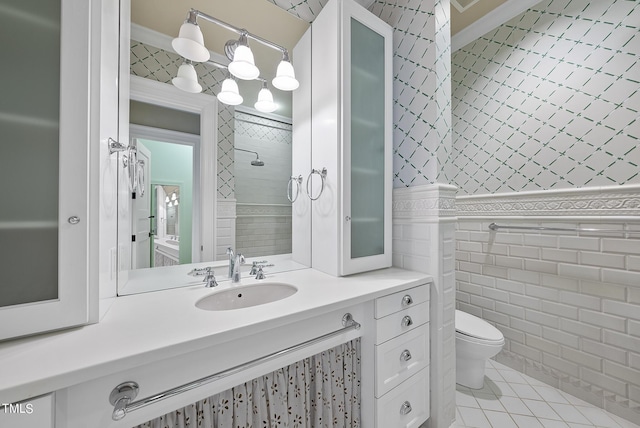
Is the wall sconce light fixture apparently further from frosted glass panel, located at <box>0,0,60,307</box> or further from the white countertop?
the white countertop

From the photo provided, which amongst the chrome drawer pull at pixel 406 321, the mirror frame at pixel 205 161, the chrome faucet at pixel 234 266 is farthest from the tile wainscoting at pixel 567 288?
the mirror frame at pixel 205 161

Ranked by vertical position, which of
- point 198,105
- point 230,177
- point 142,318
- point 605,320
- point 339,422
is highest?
point 198,105

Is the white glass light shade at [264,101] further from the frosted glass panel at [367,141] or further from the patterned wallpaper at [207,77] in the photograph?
the frosted glass panel at [367,141]

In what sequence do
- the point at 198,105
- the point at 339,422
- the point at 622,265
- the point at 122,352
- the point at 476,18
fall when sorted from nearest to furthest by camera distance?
the point at 122,352 → the point at 339,422 → the point at 198,105 → the point at 622,265 → the point at 476,18

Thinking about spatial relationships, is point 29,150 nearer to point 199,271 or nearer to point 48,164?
point 48,164

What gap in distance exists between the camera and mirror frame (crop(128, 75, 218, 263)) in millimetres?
1172

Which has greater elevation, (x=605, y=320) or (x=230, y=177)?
(x=230, y=177)

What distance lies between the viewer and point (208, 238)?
1.24m

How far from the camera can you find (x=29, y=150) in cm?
61

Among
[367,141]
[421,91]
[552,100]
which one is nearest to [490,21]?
[552,100]

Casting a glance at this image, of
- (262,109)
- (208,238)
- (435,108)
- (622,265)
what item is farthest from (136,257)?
(622,265)

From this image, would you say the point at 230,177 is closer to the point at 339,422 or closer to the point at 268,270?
the point at 268,270

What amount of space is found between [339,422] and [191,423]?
59cm

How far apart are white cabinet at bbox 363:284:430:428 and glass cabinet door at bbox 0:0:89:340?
3.32 ft
